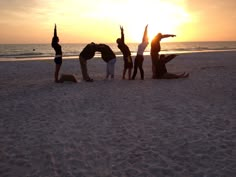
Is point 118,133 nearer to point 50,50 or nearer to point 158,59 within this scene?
point 158,59

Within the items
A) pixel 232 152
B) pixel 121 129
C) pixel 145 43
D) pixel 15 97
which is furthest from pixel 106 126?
pixel 145 43

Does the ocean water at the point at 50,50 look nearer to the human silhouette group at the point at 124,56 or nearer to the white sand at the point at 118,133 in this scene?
the human silhouette group at the point at 124,56

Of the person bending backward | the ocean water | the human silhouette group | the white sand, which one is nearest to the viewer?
the white sand

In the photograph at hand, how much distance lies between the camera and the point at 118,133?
559 cm

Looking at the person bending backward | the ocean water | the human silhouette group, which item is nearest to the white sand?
the human silhouette group

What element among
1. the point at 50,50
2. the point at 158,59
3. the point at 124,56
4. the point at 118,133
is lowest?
the point at 118,133

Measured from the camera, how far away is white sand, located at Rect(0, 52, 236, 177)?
4.15 m

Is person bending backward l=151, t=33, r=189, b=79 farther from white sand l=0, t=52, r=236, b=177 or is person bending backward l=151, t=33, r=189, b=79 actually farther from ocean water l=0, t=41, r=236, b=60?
ocean water l=0, t=41, r=236, b=60

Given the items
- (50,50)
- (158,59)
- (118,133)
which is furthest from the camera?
(50,50)

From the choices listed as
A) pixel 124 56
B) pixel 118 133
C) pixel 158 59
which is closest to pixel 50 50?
pixel 124 56

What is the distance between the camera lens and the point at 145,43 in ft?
39.0

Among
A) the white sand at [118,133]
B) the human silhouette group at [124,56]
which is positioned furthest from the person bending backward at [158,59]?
the white sand at [118,133]

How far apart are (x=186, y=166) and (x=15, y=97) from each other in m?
6.68

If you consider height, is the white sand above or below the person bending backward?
below
